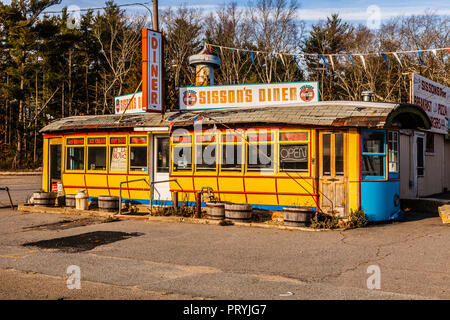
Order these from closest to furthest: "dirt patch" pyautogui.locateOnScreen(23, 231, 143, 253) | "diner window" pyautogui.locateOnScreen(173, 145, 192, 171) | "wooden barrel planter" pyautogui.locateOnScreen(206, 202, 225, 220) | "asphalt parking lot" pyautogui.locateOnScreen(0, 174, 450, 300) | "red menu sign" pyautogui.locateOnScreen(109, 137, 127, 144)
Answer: "asphalt parking lot" pyautogui.locateOnScreen(0, 174, 450, 300) < "dirt patch" pyautogui.locateOnScreen(23, 231, 143, 253) < "wooden barrel planter" pyautogui.locateOnScreen(206, 202, 225, 220) < "diner window" pyautogui.locateOnScreen(173, 145, 192, 171) < "red menu sign" pyautogui.locateOnScreen(109, 137, 127, 144)

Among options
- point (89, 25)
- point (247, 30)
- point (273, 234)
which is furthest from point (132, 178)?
point (89, 25)

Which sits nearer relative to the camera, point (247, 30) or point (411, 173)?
point (411, 173)

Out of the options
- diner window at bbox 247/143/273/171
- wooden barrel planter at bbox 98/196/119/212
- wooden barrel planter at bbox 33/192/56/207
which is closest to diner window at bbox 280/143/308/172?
diner window at bbox 247/143/273/171

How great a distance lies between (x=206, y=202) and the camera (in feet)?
44.4

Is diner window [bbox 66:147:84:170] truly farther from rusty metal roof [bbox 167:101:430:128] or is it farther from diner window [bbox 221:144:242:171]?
diner window [bbox 221:144:242:171]

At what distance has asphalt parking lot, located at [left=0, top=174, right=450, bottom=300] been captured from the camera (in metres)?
6.25

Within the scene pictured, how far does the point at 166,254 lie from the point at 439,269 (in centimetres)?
499

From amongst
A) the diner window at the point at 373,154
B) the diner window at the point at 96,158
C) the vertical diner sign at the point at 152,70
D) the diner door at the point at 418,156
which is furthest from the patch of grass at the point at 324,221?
the diner window at the point at 96,158

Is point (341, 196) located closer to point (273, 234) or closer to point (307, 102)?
point (273, 234)

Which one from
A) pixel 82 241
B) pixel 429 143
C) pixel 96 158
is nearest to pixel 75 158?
pixel 96 158

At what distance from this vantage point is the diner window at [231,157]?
13.4 m

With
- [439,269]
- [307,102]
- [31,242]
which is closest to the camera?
[439,269]

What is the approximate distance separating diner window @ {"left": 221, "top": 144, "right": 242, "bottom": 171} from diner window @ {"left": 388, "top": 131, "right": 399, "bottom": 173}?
428 centimetres

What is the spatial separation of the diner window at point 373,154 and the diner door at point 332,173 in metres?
0.57
